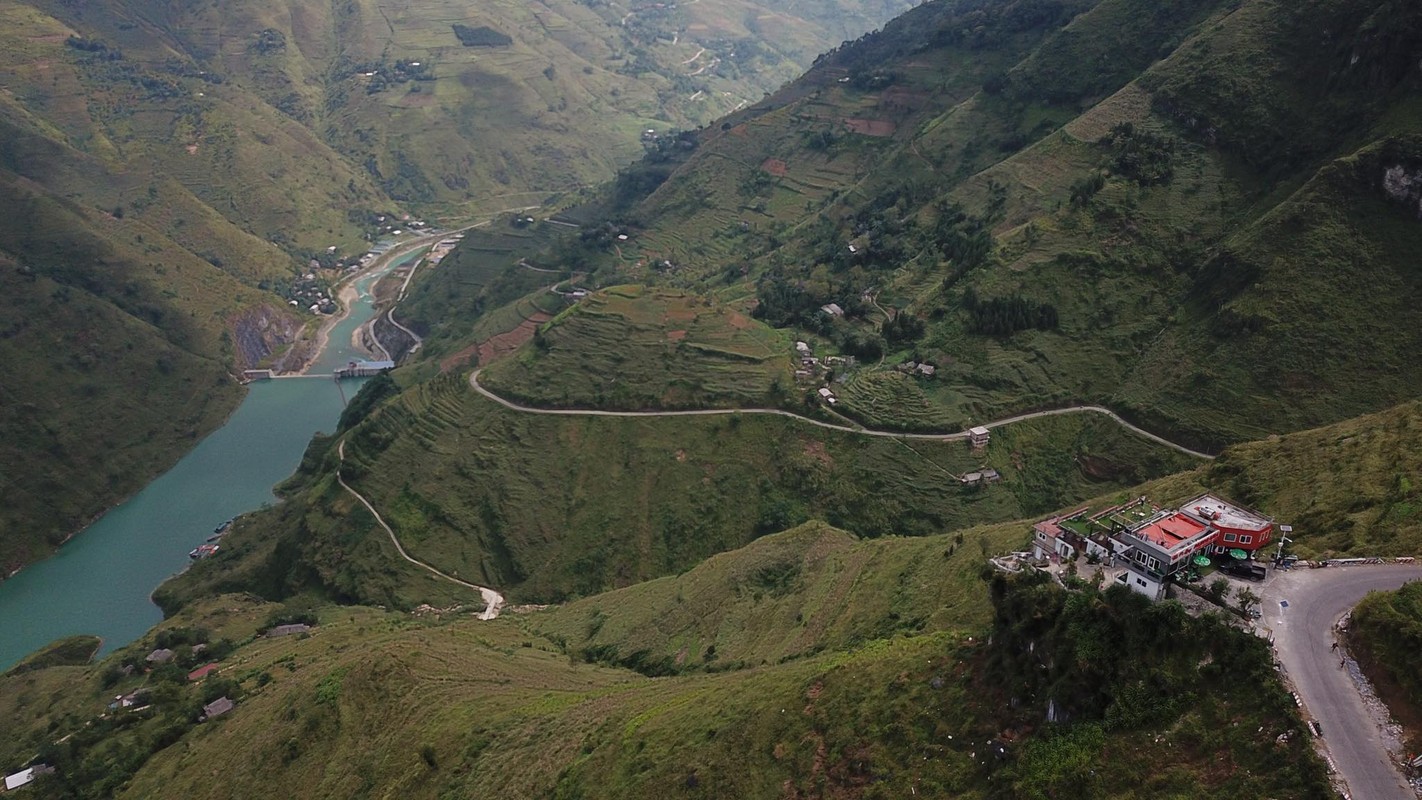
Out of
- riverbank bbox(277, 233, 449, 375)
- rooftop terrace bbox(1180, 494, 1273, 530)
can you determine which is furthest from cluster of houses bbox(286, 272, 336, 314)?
rooftop terrace bbox(1180, 494, 1273, 530)

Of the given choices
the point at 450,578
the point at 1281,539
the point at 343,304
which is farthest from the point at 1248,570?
the point at 343,304

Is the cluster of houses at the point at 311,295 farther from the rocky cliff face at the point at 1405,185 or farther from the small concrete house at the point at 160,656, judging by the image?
the rocky cliff face at the point at 1405,185

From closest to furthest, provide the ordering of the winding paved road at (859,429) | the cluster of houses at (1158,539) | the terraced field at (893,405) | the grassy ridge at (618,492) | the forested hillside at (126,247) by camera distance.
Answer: the cluster of houses at (1158,539)
the winding paved road at (859,429)
the grassy ridge at (618,492)
the terraced field at (893,405)
the forested hillside at (126,247)

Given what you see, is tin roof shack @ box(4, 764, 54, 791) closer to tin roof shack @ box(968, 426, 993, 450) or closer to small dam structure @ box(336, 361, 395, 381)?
tin roof shack @ box(968, 426, 993, 450)

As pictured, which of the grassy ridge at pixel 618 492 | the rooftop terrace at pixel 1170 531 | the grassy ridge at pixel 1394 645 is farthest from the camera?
the grassy ridge at pixel 618 492

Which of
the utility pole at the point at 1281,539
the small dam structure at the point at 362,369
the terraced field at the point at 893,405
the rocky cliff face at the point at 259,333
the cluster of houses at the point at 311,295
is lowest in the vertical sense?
the utility pole at the point at 1281,539

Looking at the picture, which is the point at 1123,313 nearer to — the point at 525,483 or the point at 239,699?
the point at 525,483

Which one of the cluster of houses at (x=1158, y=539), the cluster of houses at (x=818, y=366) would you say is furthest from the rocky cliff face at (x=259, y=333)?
the cluster of houses at (x=1158, y=539)
